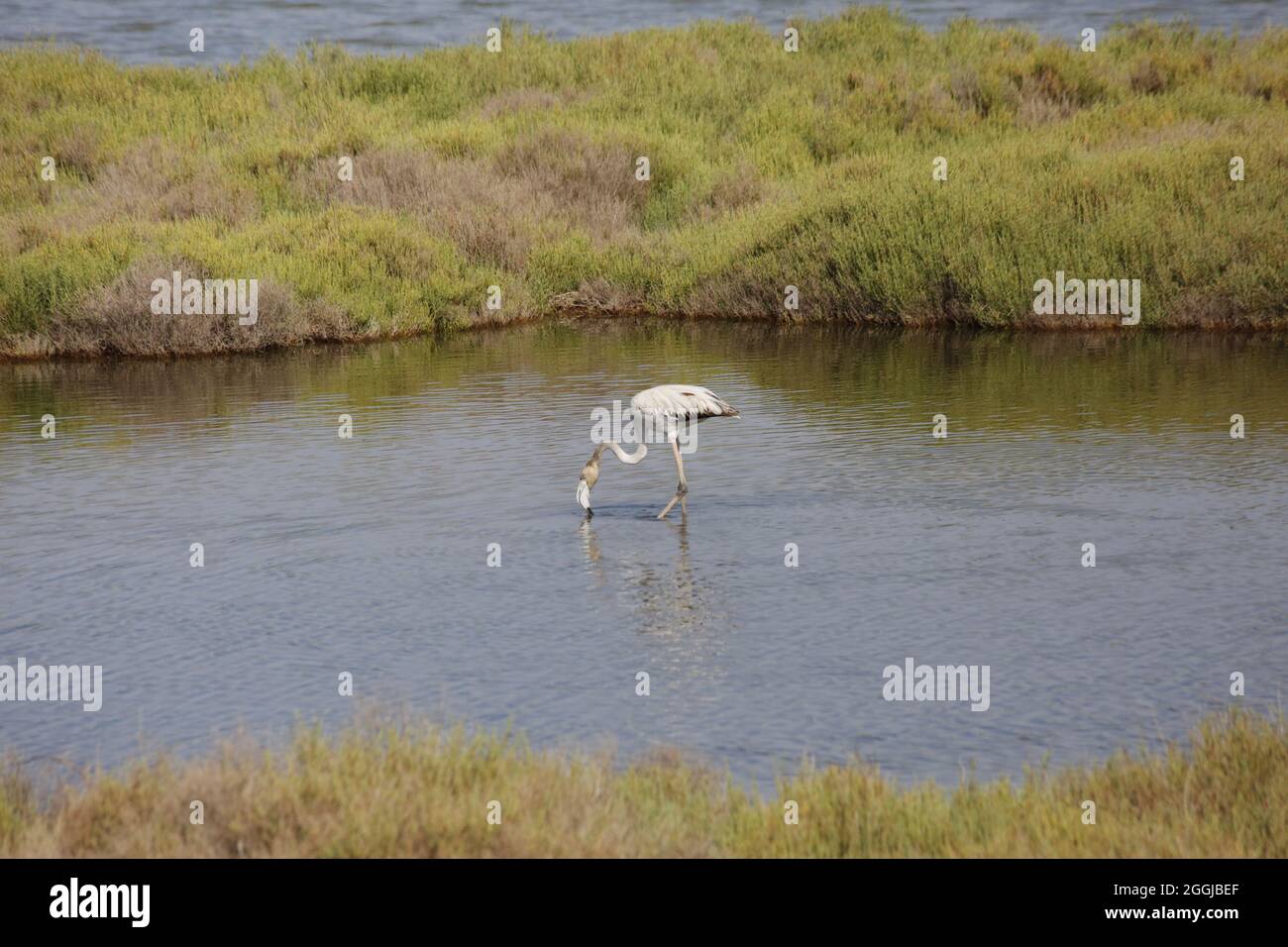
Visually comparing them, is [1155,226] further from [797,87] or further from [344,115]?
[344,115]

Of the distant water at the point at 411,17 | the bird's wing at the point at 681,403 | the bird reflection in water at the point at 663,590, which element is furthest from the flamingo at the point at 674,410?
the distant water at the point at 411,17

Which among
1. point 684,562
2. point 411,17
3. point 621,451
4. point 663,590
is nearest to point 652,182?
point 621,451

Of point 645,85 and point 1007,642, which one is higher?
point 645,85

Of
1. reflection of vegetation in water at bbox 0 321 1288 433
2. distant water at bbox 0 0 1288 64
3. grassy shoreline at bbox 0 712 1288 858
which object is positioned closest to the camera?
grassy shoreline at bbox 0 712 1288 858

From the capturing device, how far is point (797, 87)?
109 feet

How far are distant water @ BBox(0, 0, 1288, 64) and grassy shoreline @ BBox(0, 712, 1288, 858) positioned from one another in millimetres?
34353

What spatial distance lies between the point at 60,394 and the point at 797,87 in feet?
62.9

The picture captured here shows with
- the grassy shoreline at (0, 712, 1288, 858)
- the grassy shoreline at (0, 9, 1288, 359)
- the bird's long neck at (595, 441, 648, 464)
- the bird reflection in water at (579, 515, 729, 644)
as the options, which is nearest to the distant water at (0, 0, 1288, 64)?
the grassy shoreline at (0, 9, 1288, 359)

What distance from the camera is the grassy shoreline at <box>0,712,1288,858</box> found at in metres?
5.65

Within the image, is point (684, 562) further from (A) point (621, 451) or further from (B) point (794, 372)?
(B) point (794, 372)

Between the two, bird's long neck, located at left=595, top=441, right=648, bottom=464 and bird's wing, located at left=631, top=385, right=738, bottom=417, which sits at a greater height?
bird's wing, located at left=631, top=385, right=738, bottom=417

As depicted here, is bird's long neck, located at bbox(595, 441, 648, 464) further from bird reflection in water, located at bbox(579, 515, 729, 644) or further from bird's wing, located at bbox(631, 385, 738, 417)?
bird reflection in water, located at bbox(579, 515, 729, 644)
